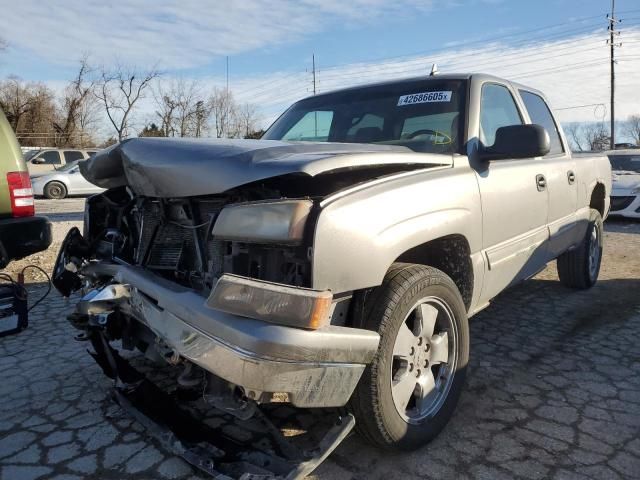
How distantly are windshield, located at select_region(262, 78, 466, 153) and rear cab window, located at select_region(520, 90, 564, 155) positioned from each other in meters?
1.20

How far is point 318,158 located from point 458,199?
993 millimetres

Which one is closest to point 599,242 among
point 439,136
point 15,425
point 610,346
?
point 610,346

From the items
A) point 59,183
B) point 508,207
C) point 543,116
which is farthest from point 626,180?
point 59,183

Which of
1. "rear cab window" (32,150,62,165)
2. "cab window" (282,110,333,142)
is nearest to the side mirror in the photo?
"cab window" (282,110,333,142)

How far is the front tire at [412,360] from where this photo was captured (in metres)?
2.24

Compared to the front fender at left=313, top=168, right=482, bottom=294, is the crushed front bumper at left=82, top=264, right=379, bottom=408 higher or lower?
lower

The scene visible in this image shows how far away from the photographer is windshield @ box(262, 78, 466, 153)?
3283 millimetres

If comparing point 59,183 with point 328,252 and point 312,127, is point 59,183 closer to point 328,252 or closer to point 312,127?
point 312,127

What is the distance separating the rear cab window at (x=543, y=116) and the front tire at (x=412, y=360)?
236 centimetres

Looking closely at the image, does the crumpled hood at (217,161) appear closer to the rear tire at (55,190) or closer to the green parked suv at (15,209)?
the green parked suv at (15,209)

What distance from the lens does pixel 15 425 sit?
288cm

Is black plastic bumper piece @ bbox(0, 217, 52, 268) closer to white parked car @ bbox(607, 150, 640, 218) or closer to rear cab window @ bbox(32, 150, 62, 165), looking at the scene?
white parked car @ bbox(607, 150, 640, 218)

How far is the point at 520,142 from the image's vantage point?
2.97m

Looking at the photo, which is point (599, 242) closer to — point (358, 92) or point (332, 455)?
point (358, 92)
